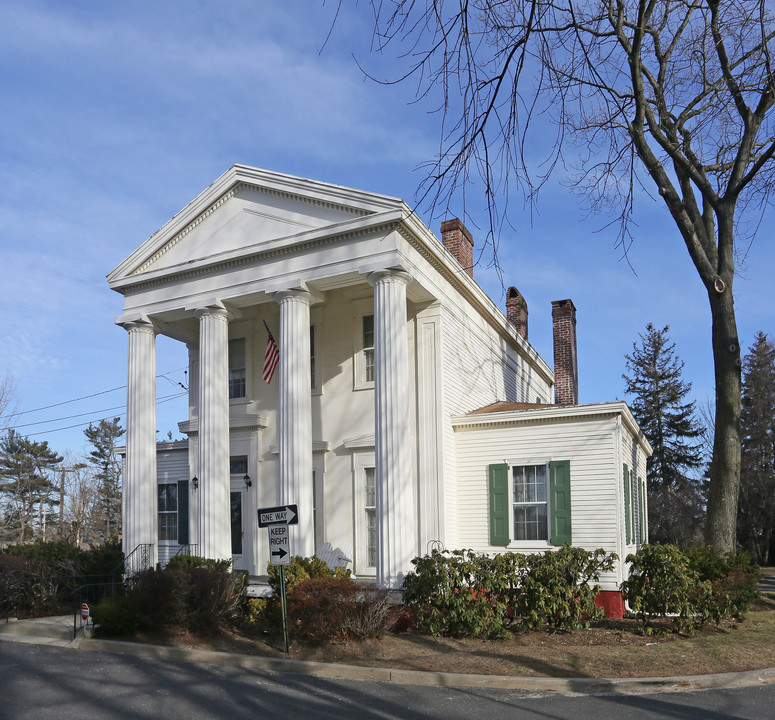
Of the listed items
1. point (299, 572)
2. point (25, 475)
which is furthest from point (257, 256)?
point (25, 475)

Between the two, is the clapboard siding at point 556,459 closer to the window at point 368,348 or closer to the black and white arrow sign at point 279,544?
the window at point 368,348

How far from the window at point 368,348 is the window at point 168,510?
683 cm

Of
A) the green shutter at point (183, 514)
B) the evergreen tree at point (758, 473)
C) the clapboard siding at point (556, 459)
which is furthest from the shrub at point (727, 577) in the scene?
the evergreen tree at point (758, 473)

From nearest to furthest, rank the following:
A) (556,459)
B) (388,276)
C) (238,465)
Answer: (388,276) → (556,459) → (238,465)

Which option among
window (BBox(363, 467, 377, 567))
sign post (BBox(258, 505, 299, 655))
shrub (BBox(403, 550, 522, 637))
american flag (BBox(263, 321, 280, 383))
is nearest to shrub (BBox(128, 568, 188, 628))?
sign post (BBox(258, 505, 299, 655))

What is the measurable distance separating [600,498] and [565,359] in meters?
12.6

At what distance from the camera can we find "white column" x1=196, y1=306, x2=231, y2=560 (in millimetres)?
17297

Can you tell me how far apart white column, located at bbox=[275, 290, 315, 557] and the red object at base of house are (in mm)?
5998

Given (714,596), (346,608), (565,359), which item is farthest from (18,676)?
(565,359)

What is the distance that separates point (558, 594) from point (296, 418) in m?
6.74

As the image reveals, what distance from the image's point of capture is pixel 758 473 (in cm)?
3934

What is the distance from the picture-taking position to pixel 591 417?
634 inches

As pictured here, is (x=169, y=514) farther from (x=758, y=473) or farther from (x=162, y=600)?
(x=758, y=473)

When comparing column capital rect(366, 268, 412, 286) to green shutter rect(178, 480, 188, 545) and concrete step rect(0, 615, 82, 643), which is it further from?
concrete step rect(0, 615, 82, 643)
